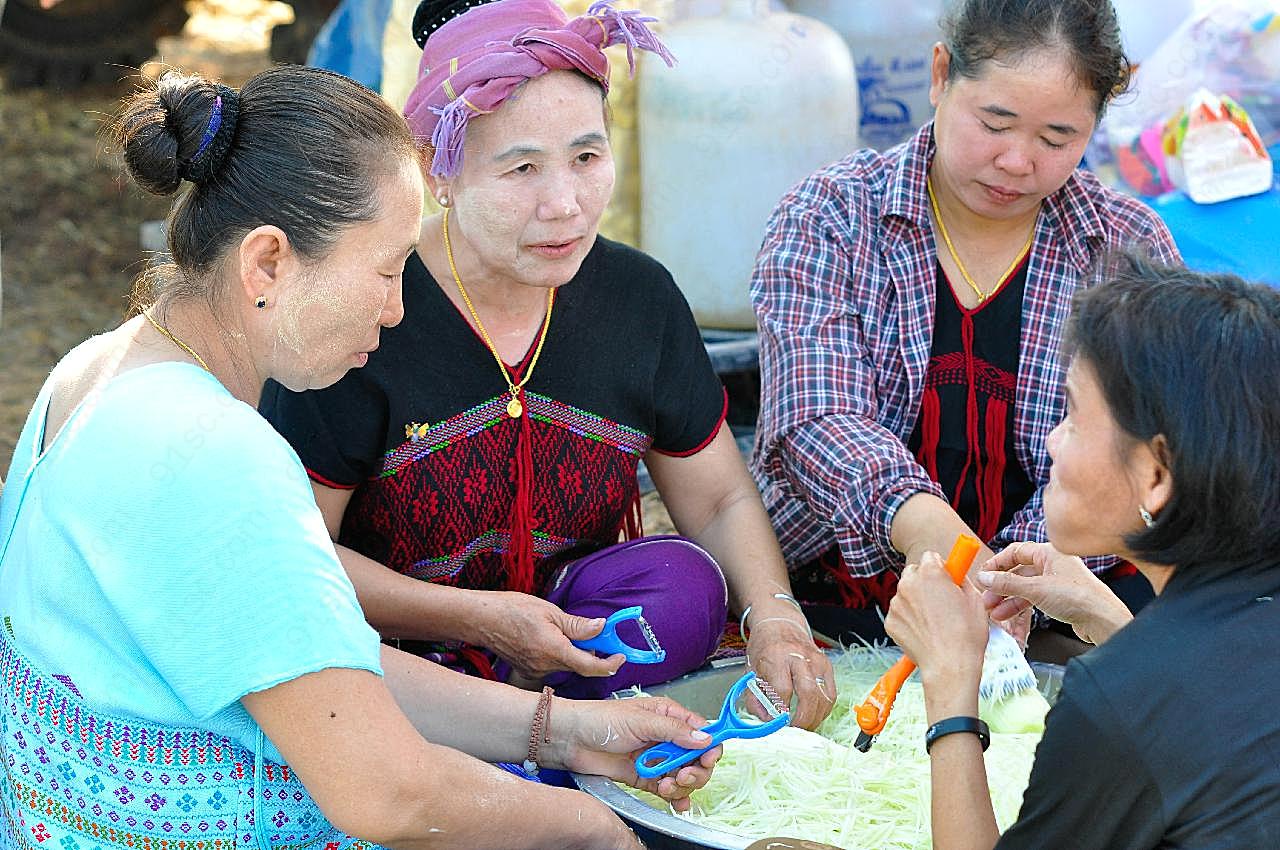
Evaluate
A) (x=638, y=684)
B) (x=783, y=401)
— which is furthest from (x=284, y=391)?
(x=783, y=401)

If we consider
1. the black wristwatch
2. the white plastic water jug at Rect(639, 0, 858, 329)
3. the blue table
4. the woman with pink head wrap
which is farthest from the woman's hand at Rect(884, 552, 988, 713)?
the white plastic water jug at Rect(639, 0, 858, 329)

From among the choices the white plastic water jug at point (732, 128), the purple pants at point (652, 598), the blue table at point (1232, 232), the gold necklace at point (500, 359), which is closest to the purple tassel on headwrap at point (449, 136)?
the gold necklace at point (500, 359)

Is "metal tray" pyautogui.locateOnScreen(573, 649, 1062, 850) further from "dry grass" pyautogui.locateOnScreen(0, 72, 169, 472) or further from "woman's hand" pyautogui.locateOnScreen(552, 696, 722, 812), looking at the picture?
"dry grass" pyautogui.locateOnScreen(0, 72, 169, 472)

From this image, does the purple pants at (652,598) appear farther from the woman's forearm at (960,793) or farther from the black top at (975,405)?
the woman's forearm at (960,793)

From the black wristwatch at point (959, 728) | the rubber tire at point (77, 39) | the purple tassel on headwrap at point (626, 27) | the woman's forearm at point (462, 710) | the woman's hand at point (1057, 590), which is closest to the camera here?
the black wristwatch at point (959, 728)

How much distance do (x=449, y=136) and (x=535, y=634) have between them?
795 millimetres

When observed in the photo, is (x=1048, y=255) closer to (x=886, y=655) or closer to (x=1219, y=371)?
(x=886, y=655)

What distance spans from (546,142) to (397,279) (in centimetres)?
58

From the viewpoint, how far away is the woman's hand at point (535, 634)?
228 centimetres

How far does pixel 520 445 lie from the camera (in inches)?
98.6

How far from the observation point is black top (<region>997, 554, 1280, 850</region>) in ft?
4.62

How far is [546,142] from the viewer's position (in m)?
2.33

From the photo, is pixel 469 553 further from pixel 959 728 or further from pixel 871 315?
pixel 959 728

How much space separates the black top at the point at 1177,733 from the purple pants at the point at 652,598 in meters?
1.01
